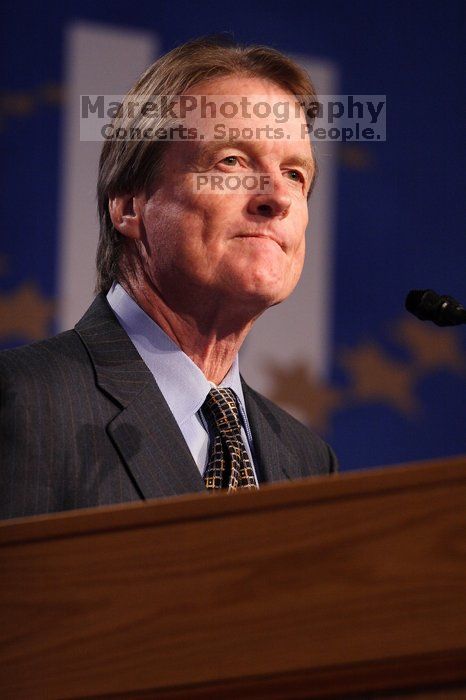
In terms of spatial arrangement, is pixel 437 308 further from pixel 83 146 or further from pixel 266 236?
pixel 83 146

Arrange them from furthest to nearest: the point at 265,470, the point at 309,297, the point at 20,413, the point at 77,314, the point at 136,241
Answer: the point at 309,297
the point at 77,314
the point at 136,241
the point at 265,470
the point at 20,413

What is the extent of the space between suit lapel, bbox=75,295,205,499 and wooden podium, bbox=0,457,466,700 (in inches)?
17.4

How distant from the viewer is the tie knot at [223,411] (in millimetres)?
1671

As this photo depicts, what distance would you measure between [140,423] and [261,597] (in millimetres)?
613

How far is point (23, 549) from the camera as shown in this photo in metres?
1.03

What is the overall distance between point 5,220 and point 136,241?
2.74 feet

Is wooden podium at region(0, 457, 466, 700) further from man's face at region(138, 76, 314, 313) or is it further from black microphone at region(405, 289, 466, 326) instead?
man's face at region(138, 76, 314, 313)

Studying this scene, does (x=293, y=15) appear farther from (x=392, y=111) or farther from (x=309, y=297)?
(x=309, y=297)

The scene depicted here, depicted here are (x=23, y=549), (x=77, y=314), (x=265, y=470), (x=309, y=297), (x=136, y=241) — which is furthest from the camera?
(x=309, y=297)

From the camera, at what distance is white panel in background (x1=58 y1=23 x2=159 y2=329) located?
2.59 m

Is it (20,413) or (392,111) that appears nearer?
(20,413)

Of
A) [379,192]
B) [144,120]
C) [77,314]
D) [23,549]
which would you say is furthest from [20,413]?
[379,192]
